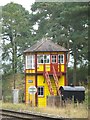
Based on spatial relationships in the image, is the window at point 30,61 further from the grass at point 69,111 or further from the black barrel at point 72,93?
the grass at point 69,111

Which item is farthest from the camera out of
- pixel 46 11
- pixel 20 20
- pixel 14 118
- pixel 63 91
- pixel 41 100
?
pixel 20 20

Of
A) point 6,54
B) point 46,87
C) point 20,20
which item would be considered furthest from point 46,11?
point 46,87

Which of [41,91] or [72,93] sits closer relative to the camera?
[72,93]

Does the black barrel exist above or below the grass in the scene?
above

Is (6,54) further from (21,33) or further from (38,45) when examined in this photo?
(38,45)

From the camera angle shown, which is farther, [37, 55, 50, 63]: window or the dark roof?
[37, 55, 50, 63]: window

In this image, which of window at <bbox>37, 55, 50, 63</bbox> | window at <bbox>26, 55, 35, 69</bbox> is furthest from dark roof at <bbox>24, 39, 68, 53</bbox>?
window at <bbox>26, 55, 35, 69</bbox>

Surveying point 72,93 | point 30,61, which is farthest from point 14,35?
point 72,93

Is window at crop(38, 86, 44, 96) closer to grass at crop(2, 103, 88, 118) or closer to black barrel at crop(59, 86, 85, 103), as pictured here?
black barrel at crop(59, 86, 85, 103)

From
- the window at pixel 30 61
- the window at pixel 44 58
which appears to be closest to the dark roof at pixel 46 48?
the window at pixel 44 58

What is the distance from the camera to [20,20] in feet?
119

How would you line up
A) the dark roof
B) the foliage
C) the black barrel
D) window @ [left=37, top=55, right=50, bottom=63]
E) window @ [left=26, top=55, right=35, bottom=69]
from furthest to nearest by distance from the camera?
the foliage
window @ [left=26, top=55, right=35, bottom=69]
window @ [left=37, top=55, right=50, bottom=63]
the dark roof
the black barrel

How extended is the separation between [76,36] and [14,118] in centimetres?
1621

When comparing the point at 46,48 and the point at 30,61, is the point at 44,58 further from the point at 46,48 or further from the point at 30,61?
the point at 30,61
